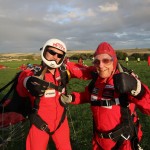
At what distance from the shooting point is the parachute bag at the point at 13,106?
18.0 ft

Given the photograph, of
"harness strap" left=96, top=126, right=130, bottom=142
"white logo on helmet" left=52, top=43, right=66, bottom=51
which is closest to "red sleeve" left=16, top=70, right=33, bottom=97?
"white logo on helmet" left=52, top=43, right=66, bottom=51

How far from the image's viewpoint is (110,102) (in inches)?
161

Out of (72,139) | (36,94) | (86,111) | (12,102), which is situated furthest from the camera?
(86,111)

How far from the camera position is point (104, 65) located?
4.05 metres

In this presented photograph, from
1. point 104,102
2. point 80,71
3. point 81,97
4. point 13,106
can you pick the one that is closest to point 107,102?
point 104,102

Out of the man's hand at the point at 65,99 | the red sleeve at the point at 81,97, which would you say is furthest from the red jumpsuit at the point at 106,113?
the man's hand at the point at 65,99

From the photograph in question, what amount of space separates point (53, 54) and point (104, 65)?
146 cm

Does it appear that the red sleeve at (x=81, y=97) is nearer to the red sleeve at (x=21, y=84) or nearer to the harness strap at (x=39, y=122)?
the harness strap at (x=39, y=122)

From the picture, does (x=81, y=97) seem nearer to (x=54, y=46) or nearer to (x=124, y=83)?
(x=54, y=46)

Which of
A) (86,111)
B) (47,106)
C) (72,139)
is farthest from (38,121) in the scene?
(86,111)

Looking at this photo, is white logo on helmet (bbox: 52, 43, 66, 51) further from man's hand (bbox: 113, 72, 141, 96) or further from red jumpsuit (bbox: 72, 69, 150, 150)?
man's hand (bbox: 113, 72, 141, 96)

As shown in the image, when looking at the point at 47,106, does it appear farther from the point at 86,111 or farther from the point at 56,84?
the point at 86,111

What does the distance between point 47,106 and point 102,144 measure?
139 cm

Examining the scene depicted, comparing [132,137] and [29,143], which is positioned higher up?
[132,137]
